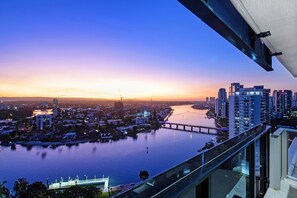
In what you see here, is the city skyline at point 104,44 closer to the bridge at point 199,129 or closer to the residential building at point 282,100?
the bridge at point 199,129

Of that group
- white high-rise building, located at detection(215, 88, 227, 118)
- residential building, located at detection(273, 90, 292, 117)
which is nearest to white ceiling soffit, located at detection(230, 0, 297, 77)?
white high-rise building, located at detection(215, 88, 227, 118)

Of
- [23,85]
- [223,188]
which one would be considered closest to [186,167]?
[223,188]

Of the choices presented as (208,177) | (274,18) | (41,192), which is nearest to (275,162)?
(274,18)

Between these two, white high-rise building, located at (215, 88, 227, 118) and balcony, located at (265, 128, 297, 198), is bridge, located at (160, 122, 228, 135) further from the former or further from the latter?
balcony, located at (265, 128, 297, 198)

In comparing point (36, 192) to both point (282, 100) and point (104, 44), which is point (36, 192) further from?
point (282, 100)

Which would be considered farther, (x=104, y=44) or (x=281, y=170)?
(x=104, y=44)

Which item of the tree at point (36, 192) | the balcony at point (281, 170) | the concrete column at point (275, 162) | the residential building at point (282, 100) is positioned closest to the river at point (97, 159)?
the tree at point (36, 192)
